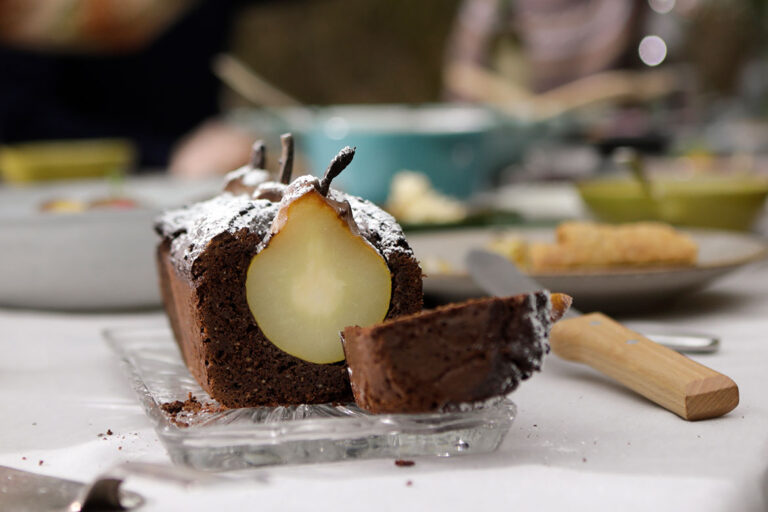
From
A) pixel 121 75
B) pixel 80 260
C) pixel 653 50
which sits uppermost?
pixel 653 50

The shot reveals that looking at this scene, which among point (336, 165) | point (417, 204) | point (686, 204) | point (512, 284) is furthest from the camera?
point (417, 204)

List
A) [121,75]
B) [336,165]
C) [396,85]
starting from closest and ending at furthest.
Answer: [336,165] < [121,75] < [396,85]

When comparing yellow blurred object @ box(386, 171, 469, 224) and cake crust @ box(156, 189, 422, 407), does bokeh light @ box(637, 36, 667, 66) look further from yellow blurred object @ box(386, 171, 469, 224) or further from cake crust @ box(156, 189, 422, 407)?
cake crust @ box(156, 189, 422, 407)

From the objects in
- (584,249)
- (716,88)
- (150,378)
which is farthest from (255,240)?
(716,88)

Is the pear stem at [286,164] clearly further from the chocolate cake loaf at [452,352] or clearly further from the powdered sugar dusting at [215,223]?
the chocolate cake loaf at [452,352]

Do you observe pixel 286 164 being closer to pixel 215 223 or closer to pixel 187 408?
pixel 215 223

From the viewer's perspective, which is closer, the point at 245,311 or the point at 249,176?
the point at 245,311

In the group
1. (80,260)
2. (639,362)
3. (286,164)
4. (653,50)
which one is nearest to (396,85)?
(653,50)
